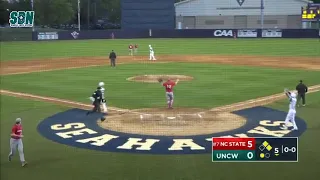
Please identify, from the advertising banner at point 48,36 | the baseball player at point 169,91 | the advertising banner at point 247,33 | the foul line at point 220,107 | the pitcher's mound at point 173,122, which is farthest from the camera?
the advertising banner at point 247,33

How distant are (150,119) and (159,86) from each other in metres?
5.88

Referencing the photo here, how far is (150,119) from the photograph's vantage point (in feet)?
36.2

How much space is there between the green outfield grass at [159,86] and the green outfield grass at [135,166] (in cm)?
490

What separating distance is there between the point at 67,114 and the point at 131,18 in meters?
36.2

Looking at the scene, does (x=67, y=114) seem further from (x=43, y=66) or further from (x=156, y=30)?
(x=156, y=30)

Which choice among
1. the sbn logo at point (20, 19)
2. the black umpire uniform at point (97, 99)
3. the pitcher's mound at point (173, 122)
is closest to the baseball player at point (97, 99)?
the black umpire uniform at point (97, 99)

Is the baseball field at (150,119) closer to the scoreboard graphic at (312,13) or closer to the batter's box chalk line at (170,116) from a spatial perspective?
the batter's box chalk line at (170,116)

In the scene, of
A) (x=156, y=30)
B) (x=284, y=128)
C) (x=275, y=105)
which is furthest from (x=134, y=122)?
(x=156, y=30)

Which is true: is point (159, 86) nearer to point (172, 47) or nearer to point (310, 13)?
point (172, 47)

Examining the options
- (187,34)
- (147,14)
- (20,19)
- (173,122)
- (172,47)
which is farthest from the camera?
(147,14)

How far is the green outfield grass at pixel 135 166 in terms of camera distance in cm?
690

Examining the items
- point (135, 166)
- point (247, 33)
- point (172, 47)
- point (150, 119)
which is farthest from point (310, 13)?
point (135, 166)

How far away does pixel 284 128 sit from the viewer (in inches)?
392

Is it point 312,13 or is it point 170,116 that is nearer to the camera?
point 170,116
